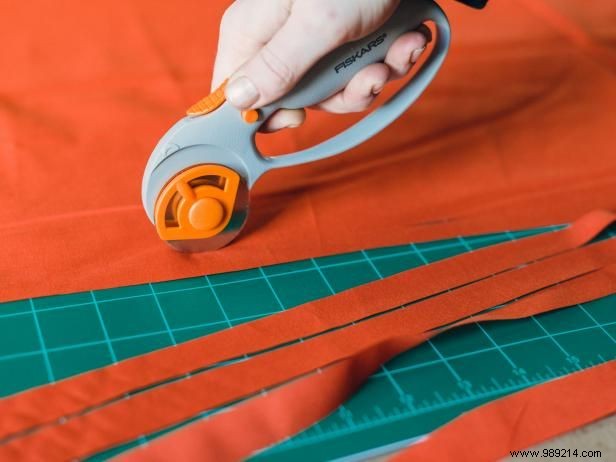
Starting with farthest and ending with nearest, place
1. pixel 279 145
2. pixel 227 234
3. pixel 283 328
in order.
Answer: pixel 279 145 < pixel 227 234 < pixel 283 328

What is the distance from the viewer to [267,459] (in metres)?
1.06

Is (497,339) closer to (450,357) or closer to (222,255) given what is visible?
(450,357)

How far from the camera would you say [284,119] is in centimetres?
133

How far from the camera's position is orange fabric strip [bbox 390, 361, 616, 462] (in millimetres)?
1098

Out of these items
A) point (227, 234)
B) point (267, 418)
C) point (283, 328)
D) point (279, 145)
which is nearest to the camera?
point (267, 418)

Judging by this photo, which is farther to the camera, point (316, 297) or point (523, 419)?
point (316, 297)

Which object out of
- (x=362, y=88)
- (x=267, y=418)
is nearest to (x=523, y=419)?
(x=267, y=418)

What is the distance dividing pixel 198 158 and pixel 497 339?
0.48 m

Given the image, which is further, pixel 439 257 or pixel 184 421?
pixel 439 257

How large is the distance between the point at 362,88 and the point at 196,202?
28 centimetres

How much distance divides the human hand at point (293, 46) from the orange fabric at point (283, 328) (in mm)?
269

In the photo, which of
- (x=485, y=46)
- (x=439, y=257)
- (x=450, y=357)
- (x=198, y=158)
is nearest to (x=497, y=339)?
(x=450, y=357)

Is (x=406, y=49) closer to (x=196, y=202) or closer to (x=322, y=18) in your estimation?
(x=322, y=18)

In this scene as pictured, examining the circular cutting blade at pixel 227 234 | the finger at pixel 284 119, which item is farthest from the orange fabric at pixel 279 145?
the finger at pixel 284 119
